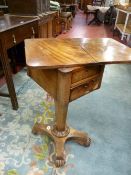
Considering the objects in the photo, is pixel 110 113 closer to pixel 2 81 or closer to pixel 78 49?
pixel 78 49

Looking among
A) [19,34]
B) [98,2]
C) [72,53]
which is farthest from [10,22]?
[98,2]

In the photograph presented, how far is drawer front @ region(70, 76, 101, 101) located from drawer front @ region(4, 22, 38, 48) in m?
0.86

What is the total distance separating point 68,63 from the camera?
83 cm

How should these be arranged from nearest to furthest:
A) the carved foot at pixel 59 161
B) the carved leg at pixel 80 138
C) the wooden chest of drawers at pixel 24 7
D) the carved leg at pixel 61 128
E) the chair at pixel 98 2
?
1. the carved leg at pixel 61 128
2. the carved foot at pixel 59 161
3. the carved leg at pixel 80 138
4. the wooden chest of drawers at pixel 24 7
5. the chair at pixel 98 2

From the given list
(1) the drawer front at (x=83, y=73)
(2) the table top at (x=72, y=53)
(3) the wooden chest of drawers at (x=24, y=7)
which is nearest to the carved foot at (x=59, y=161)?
(1) the drawer front at (x=83, y=73)

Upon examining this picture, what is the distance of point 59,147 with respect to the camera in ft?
4.21

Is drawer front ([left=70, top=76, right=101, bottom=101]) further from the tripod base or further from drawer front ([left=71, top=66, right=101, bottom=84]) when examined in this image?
the tripod base

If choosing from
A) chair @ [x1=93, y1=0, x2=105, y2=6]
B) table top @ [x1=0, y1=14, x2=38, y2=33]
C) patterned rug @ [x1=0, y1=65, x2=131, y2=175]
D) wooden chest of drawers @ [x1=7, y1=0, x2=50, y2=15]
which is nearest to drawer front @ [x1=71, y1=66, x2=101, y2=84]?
patterned rug @ [x1=0, y1=65, x2=131, y2=175]

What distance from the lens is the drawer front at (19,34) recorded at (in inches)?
59.2

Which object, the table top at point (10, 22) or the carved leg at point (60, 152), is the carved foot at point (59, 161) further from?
the table top at point (10, 22)

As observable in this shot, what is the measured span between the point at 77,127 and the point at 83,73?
0.80m

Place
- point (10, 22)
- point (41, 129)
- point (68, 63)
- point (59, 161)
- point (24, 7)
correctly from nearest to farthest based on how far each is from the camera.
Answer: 1. point (68, 63)
2. point (59, 161)
3. point (41, 129)
4. point (10, 22)
5. point (24, 7)

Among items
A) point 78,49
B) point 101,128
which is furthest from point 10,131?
point 78,49

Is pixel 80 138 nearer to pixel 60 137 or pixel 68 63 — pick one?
pixel 60 137
